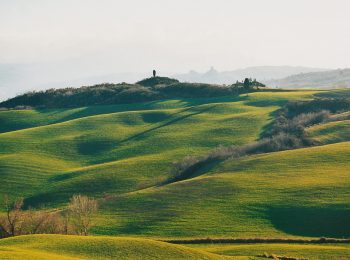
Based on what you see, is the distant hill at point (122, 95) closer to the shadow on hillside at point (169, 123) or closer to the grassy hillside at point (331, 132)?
the shadow on hillside at point (169, 123)

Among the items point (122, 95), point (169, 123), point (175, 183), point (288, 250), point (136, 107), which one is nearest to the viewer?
point (288, 250)

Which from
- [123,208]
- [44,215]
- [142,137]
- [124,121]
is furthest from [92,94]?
[44,215]

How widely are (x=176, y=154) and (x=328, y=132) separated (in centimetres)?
3229

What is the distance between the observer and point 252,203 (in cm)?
8550

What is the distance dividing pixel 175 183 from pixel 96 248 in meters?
44.6

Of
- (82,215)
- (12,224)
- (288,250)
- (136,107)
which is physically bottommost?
(288,250)

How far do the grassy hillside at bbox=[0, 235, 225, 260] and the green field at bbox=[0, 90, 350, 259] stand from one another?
100mm

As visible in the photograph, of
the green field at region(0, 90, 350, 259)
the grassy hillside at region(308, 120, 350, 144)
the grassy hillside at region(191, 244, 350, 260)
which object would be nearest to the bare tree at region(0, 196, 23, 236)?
the green field at region(0, 90, 350, 259)

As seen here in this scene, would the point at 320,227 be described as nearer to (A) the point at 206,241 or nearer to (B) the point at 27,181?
(A) the point at 206,241

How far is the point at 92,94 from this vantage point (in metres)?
197

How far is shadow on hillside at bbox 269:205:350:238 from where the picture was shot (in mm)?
75875

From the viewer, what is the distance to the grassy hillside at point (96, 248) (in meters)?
54.2

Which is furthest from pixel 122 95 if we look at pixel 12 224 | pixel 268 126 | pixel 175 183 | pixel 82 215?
pixel 12 224

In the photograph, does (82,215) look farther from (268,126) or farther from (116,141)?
(268,126)
